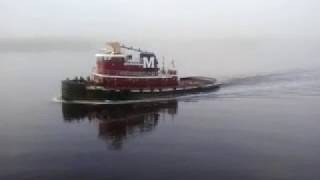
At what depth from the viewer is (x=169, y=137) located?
45.4 m

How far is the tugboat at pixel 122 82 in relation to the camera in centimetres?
5938

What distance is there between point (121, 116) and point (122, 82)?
7.91 m

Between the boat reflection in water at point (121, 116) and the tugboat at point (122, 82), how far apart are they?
4.78 feet

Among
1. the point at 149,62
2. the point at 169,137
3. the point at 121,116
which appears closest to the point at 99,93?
the point at 121,116

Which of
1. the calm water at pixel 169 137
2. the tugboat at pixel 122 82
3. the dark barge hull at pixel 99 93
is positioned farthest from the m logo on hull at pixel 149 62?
the calm water at pixel 169 137

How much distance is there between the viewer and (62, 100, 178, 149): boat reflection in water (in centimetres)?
4695

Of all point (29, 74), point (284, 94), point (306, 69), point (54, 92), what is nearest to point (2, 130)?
point (54, 92)

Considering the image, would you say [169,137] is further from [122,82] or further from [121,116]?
[122,82]

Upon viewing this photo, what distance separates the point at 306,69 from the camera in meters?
94.6

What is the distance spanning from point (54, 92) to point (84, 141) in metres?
27.6

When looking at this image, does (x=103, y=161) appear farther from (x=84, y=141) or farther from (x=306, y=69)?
(x=306, y=69)

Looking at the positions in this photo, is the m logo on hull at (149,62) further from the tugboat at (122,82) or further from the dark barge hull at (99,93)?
the dark barge hull at (99,93)

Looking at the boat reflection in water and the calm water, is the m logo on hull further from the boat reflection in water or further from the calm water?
the calm water

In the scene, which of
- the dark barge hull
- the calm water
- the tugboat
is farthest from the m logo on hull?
the calm water
